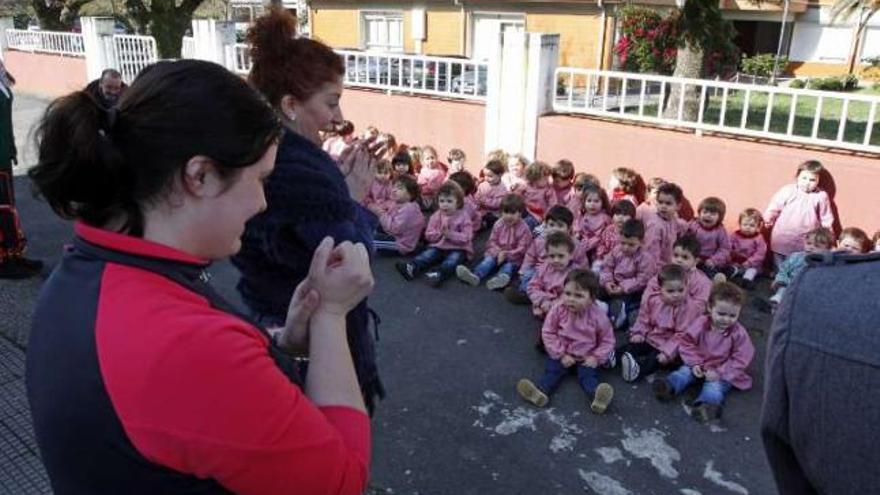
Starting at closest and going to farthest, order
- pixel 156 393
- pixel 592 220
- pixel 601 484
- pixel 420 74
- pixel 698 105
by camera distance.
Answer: pixel 156 393 < pixel 601 484 < pixel 592 220 < pixel 698 105 < pixel 420 74

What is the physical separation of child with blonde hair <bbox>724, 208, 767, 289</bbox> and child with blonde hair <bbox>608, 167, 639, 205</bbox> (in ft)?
3.33

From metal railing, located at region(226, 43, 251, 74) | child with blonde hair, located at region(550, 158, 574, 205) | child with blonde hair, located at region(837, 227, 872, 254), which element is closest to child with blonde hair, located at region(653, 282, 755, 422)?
child with blonde hair, located at region(837, 227, 872, 254)

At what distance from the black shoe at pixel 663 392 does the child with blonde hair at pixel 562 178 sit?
3160 mm

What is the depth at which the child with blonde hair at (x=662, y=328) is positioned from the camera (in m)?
3.99

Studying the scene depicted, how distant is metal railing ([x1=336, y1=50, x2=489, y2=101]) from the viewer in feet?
26.9

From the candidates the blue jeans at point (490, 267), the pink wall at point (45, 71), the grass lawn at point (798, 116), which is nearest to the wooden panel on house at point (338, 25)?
the pink wall at point (45, 71)

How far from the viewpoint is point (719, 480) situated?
310cm

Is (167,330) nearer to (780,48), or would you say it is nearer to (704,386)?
(704,386)

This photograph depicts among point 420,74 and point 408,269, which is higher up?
point 420,74

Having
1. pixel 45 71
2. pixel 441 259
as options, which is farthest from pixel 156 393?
pixel 45 71

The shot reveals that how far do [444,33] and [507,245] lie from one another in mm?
16256

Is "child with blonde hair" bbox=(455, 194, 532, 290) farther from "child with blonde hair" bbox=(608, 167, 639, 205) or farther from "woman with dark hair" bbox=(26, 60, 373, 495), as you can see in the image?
"woman with dark hair" bbox=(26, 60, 373, 495)

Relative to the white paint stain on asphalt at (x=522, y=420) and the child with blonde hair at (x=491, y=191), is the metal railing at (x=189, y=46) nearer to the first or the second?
the child with blonde hair at (x=491, y=191)

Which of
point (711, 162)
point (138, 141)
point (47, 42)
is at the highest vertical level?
point (138, 141)
